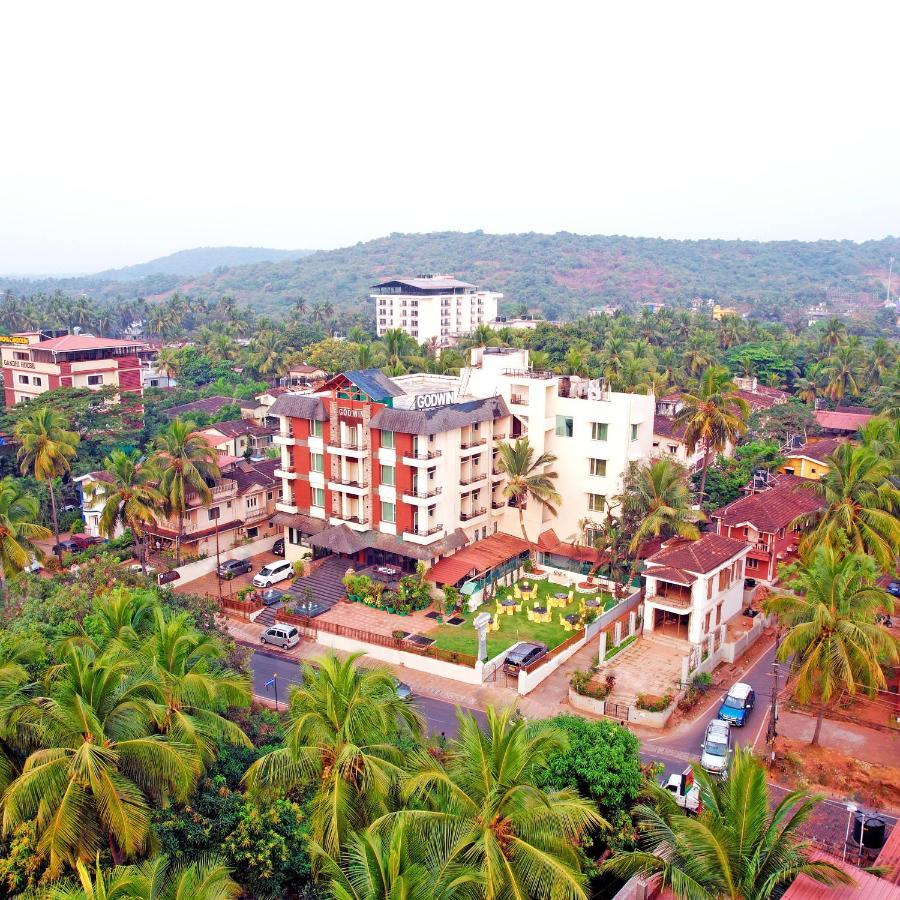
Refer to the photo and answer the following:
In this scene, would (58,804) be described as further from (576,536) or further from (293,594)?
(576,536)

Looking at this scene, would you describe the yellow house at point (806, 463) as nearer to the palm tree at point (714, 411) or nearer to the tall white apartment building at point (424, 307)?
the palm tree at point (714, 411)

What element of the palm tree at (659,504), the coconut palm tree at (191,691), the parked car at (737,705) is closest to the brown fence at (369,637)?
the parked car at (737,705)

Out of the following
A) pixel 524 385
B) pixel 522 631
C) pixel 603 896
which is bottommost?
pixel 522 631

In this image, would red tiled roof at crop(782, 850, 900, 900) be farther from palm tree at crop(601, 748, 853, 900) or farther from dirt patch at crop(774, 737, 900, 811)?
dirt patch at crop(774, 737, 900, 811)

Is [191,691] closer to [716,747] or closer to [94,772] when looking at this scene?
[94,772]

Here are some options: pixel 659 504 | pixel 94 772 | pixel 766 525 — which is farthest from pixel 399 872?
pixel 766 525

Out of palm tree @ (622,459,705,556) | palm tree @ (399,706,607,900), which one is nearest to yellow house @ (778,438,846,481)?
palm tree @ (622,459,705,556)

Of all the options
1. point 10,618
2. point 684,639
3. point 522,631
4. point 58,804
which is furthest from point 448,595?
point 58,804
